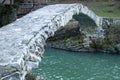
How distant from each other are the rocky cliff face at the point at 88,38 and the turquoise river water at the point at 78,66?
82cm

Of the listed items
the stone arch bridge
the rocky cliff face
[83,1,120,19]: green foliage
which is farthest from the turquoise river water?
the stone arch bridge

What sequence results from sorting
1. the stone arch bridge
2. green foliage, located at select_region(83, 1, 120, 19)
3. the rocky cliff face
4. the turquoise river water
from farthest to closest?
green foliage, located at select_region(83, 1, 120, 19) < the rocky cliff face < the turquoise river water < the stone arch bridge

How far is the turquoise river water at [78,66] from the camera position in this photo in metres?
18.9

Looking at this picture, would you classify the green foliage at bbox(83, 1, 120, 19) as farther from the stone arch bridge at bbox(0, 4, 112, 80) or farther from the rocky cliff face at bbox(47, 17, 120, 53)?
the stone arch bridge at bbox(0, 4, 112, 80)

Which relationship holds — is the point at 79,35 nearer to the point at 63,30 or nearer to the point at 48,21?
the point at 63,30

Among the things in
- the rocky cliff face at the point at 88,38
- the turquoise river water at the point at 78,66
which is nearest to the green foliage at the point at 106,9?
the rocky cliff face at the point at 88,38

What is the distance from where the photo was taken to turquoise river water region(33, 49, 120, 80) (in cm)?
1889

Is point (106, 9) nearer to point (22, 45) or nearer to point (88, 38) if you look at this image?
A: point (88, 38)

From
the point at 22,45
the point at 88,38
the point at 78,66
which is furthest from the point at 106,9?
the point at 22,45

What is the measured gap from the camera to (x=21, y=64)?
20.4 ft

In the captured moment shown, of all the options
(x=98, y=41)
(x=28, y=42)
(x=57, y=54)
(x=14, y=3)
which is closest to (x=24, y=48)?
(x=28, y=42)

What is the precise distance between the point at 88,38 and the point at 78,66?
633 centimetres

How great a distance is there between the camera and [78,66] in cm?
2200

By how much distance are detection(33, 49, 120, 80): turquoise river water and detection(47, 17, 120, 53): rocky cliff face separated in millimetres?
821
